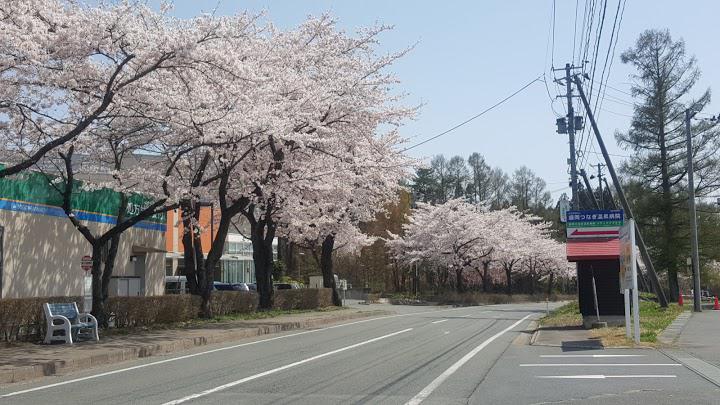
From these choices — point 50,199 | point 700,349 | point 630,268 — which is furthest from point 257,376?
point 50,199

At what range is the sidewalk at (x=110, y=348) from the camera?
42.4ft

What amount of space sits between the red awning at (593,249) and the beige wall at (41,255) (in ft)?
61.2

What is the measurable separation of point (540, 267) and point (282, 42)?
58.1 metres

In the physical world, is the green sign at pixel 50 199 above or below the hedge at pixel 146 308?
above

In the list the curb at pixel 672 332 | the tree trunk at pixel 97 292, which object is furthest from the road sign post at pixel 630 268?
the tree trunk at pixel 97 292

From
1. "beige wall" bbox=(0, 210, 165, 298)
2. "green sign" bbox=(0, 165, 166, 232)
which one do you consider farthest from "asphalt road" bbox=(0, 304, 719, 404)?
"green sign" bbox=(0, 165, 166, 232)

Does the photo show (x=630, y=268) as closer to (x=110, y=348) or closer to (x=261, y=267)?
(x=110, y=348)

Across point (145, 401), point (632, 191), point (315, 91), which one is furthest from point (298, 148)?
point (632, 191)

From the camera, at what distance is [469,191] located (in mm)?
99000

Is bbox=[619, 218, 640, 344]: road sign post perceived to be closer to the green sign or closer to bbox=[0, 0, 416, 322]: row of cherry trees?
bbox=[0, 0, 416, 322]: row of cherry trees

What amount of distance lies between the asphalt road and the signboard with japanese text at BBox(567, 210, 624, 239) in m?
6.65

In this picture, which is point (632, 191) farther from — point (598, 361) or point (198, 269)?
point (598, 361)

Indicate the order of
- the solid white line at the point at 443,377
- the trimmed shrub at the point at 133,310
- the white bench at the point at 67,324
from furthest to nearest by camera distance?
the white bench at the point at 67,324, the trimmed shrub at the point at 133,310, the solid white line at the point at 443,377

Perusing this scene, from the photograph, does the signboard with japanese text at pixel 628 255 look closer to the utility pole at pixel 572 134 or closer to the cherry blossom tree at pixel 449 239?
the utility pole at pixel 572 134
